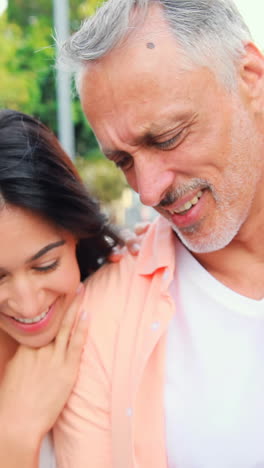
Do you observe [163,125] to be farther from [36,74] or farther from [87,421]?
[36,74]

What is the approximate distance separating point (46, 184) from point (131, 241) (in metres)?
0.43

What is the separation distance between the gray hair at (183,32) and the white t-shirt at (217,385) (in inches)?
30.1

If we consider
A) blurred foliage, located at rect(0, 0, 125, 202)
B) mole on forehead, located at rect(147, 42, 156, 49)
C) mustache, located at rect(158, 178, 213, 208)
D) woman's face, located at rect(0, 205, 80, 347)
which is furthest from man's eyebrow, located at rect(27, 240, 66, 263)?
blurred foliage, located at rect(0, 0, 125, 202)

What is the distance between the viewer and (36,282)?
2291 mm

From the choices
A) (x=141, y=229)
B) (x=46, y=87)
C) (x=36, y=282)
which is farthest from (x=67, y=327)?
Result: (x=46, y=87)

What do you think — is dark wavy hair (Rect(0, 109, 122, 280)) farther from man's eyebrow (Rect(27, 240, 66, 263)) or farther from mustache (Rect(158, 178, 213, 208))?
mustache (Rect(158, 178, 213, 208))

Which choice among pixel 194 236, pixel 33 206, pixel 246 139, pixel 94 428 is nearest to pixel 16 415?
pixel 94 428

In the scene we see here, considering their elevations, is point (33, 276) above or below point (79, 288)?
above

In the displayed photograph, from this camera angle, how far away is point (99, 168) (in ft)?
34.1

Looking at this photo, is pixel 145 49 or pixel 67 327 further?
pixel 67 327

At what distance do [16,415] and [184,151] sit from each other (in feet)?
3.46

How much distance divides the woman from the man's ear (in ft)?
2.37

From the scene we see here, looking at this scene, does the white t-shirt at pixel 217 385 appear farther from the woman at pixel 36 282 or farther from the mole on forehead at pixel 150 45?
the mole on forehead at pixel 150 45

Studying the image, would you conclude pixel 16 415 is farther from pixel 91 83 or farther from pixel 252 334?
pixel 91 83
